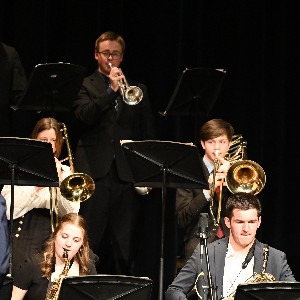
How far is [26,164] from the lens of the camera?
5.50 meters


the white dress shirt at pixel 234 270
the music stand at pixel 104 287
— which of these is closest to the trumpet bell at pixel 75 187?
the white dress shirt at pixel 234 270

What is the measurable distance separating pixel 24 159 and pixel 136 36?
2.31 meters

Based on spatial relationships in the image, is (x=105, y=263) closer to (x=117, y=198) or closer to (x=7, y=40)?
(x=117, y=198)

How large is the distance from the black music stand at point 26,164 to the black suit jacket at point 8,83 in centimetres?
82

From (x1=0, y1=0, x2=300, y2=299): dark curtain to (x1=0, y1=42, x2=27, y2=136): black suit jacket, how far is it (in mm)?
775

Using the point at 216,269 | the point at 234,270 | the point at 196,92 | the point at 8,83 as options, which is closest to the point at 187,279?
the point at 216,269

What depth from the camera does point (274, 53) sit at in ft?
25.3

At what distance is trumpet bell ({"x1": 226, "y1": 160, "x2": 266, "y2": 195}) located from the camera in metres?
6.36

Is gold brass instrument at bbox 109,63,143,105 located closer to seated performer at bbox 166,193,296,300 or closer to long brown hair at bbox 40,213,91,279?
long brown hair at bbox 40,213,91,279

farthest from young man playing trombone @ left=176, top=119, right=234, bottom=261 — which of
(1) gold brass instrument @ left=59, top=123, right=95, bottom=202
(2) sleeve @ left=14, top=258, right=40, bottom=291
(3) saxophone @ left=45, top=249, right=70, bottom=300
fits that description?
(2) sleeve @ left=14, top=258, right=40, bottom=291

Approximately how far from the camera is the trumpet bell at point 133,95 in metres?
6.51

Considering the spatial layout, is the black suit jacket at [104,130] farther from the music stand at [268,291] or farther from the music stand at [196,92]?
the music stand at [268,291]

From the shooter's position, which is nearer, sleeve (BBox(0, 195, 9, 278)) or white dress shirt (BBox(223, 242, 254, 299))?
sleeve (BBox(0, 195, 9, 278))

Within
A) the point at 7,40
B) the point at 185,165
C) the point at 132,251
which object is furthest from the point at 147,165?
the point at 7,40
